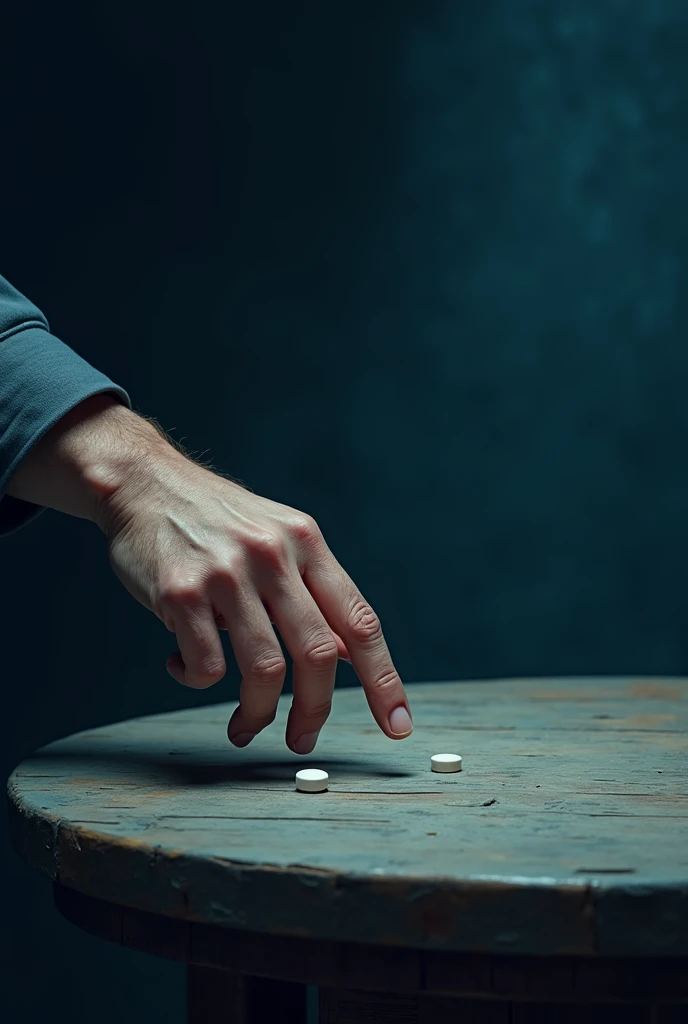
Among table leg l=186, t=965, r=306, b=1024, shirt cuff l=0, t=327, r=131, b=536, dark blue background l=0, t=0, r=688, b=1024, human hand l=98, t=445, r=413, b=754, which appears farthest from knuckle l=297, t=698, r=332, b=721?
dark blue background l=0, t=0, r=688, b=1024

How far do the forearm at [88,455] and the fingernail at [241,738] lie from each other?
24cm

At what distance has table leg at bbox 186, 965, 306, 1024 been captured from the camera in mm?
910

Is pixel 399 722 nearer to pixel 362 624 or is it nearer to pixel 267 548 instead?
pixel 362 624

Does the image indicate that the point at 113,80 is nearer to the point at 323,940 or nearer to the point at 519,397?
the point at 519,397

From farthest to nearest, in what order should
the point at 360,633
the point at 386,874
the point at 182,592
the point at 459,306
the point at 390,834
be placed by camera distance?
the point at 459,306 < the point at 360,633 < the point at 182,592 < the point at 390,834 < the point at 386,874

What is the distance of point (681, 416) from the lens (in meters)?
3.25

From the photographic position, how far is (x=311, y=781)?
0.96m

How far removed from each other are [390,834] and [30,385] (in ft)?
1.77

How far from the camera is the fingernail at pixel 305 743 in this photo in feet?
3.43

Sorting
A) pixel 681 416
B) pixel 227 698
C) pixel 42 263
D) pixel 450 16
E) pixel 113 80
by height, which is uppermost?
pixel 450 16

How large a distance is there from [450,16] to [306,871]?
3.00 m

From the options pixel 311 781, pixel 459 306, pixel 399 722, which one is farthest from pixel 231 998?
pixel 459 306

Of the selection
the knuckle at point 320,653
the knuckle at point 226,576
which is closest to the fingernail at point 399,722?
the knuckle at point 320,653

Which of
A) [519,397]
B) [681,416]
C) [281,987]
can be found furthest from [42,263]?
[281,987]
